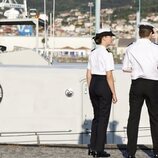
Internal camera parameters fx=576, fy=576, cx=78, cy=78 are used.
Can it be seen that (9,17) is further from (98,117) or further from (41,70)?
(98,117)

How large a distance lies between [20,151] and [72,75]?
10.3ft

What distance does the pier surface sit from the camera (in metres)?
7.33

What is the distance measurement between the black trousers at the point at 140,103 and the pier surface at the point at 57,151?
1.50ft

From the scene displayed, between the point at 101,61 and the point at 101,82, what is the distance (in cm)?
26

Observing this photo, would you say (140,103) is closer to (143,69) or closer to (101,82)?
(143,69)

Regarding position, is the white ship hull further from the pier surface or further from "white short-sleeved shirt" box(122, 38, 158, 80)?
"white short-sleeved shirt" box(122, 38, 158, 80)

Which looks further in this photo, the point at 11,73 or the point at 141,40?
the point at 11,73

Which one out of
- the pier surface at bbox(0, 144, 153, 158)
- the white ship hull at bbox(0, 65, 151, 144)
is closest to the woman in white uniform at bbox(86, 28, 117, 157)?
the pier surface at bbox(0, 144, 153, 158)

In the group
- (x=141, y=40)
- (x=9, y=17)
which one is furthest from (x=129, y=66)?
(x=9, y=17)

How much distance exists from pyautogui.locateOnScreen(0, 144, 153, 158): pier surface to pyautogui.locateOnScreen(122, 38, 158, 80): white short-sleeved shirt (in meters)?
1.21

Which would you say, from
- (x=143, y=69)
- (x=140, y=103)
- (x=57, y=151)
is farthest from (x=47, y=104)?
(x=143, y=69)

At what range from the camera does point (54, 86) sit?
34.5 ft

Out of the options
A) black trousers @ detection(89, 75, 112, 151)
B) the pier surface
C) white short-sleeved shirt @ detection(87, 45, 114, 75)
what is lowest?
the pier surface

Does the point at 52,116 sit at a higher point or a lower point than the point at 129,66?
lower
